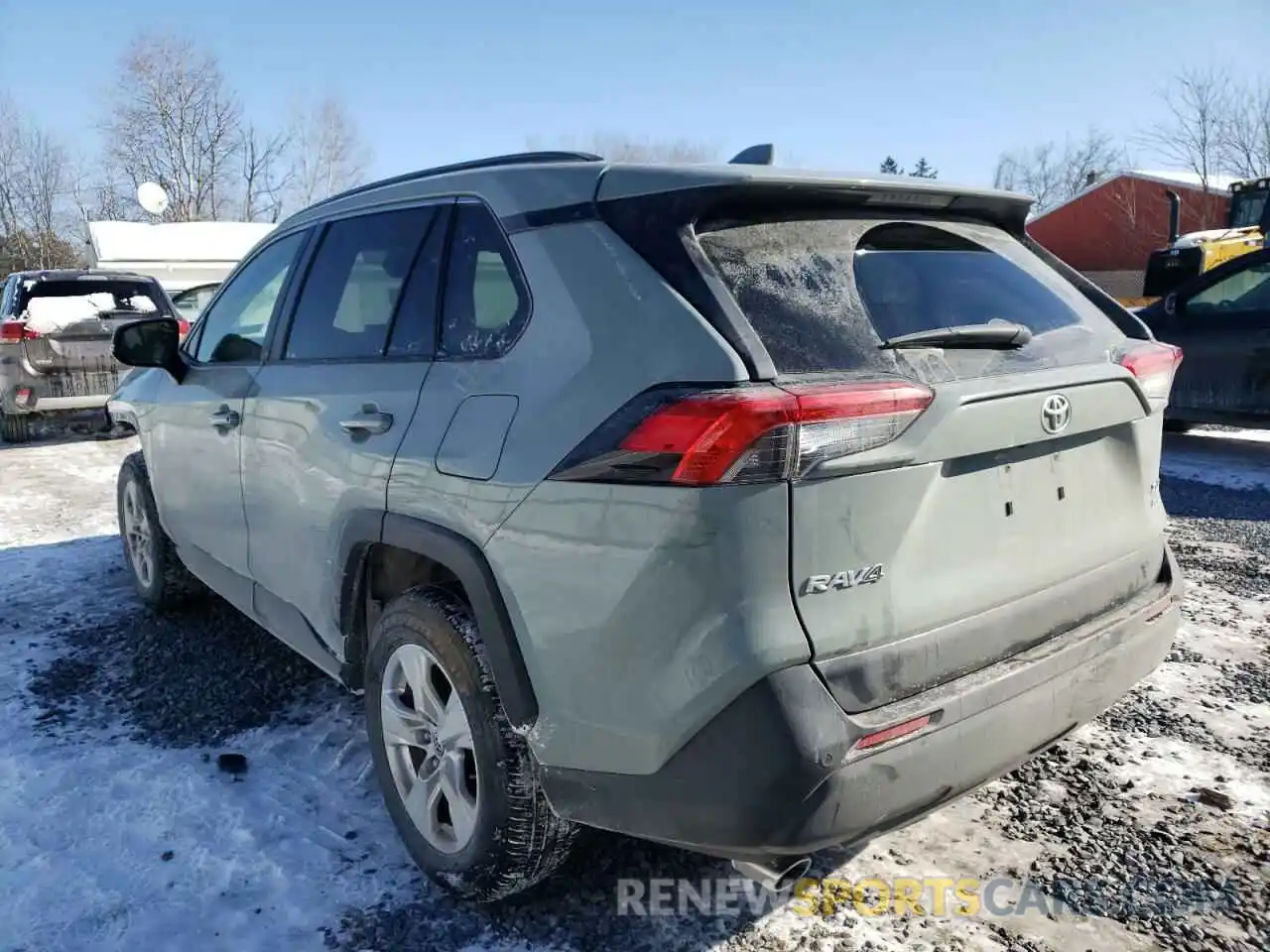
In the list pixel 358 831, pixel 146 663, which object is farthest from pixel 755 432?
pixel 146 663

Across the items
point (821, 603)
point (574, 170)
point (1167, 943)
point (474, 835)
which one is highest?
point (574, 170)

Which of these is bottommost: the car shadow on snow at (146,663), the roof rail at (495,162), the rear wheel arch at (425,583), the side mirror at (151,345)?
the car shadow on snow at (146,663)

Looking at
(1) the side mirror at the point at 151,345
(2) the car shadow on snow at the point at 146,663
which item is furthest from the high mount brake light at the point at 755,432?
(1) the side mirror at the point at 151,345

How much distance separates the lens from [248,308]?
370cm

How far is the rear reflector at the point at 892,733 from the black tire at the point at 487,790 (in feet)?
2.62

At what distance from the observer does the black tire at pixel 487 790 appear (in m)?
2.23

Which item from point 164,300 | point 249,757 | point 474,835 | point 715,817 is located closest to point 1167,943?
point 715,817

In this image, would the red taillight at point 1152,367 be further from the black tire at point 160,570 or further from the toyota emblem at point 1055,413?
the black tire at point 160,570

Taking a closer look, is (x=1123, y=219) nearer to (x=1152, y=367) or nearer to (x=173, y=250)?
(x=173, y=250)

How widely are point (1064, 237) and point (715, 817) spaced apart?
43.4 m

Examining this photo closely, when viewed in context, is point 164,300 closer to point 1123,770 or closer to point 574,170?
point 574,170

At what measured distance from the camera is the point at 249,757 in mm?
3273

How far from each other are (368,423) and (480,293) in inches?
19.8

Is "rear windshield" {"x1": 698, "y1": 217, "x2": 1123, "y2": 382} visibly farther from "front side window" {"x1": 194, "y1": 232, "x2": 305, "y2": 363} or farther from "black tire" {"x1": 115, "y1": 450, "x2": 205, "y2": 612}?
"black tire" {"x1": 115, "y1": 450, "x2": 205, "y2": 612}
